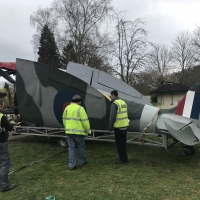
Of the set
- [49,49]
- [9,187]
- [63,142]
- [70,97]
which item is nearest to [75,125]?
[70,97]

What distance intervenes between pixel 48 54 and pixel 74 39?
537cm

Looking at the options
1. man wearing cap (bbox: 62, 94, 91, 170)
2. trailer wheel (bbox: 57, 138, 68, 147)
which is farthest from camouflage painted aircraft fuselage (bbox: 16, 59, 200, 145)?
man wearing cap (bbox: 62, 94, 91, 170)

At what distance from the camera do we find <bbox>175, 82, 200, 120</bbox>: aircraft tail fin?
17.1ft

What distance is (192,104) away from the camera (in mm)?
5309

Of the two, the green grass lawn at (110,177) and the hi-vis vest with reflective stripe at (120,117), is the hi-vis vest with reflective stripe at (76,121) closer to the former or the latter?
the hi-vis vest with reflective stripe at (120,117)

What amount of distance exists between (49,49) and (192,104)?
999 inches

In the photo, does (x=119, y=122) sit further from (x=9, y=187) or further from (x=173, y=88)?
(x=173, y=88)

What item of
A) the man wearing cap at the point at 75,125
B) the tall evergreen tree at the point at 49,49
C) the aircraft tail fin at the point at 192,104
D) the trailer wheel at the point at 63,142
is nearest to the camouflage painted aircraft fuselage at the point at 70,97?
the aircraft tail fin at the point at 192,104

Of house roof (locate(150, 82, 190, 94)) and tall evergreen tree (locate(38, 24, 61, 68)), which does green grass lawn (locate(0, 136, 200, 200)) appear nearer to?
house roof (locate(150, 82, 190, 94))

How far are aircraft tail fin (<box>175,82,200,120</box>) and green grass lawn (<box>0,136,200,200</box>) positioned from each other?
1136 millimetres

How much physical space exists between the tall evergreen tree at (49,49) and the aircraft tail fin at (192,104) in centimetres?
2405

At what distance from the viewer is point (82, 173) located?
4852 millimetres

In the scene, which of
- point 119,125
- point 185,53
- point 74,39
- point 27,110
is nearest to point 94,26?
point 74,39

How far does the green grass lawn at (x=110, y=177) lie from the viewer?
3814 mm
